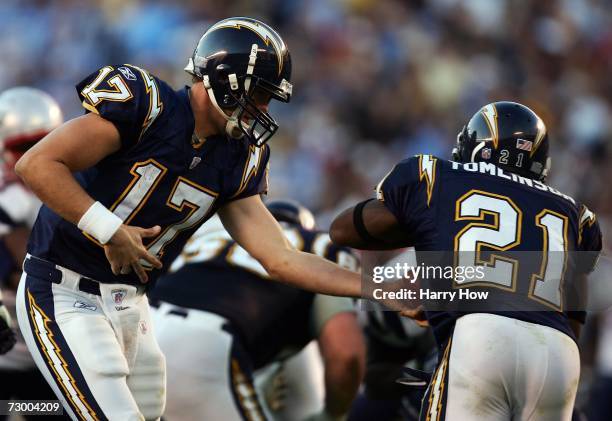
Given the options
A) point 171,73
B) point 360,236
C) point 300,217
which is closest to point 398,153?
point 171,73

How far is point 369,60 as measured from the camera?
1391 centimetres

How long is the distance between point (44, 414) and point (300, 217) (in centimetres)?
193

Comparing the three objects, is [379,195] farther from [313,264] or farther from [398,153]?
[398,153]

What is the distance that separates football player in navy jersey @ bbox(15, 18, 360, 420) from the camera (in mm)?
3910

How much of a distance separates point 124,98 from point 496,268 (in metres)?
1.59

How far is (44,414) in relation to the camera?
5.28m

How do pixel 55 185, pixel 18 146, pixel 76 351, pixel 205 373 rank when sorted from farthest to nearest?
1. pixel 18 146
2. pixel 205 373
3. pixel 76 351
4. pixel 55 185

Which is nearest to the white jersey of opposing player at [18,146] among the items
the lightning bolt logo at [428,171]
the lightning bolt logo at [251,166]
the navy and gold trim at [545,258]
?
the lightning bolt logo at [251,166]

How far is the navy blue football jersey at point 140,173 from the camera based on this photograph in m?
4.04

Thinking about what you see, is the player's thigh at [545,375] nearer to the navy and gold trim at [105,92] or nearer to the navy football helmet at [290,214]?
the navy and gold trim at [105,92]

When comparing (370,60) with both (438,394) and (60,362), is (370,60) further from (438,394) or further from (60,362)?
(60,362)

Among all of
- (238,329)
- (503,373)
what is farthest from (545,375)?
(238,329)

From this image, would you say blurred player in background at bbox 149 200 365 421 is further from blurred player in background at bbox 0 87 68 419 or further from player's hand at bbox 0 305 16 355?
player's hand at bbox 0 305 16 355
